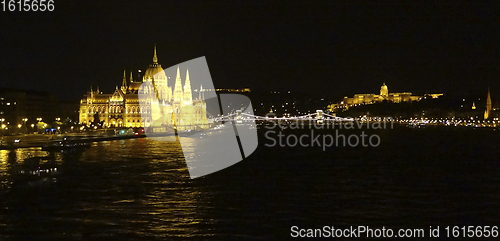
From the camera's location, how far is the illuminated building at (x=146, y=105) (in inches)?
3408

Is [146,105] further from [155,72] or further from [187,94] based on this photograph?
[155,72]

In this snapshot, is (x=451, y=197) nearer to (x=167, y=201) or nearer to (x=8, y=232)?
(x=167, y=201)

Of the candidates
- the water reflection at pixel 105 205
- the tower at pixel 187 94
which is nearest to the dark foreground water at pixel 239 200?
the water reflection at pixel 105 205

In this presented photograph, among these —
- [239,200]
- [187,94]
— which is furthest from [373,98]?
[239,200]

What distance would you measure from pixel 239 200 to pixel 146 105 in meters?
74.3

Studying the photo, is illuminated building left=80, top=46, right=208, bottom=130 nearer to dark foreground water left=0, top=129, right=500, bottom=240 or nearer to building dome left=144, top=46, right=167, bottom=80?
building dome left=144, top=46, right=167, bottom=80

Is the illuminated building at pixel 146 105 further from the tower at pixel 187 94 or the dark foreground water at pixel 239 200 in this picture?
the dark foreground water at pixel 239 200

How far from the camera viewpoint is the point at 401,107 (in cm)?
12850

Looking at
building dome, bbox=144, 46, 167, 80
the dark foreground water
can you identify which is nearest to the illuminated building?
building dome, bbox=144, 46, 167, 80

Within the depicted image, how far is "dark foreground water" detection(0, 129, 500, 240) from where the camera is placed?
11.4 metres

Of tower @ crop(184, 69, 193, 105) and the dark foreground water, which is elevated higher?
tower @ crop(184, 69, 193, 105)

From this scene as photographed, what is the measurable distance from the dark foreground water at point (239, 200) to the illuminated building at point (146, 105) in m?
63.0

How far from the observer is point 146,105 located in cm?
8719

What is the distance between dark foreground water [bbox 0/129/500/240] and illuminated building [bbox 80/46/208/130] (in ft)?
207
